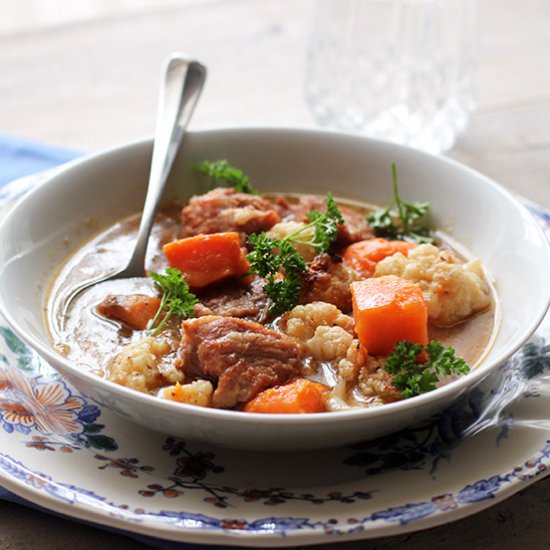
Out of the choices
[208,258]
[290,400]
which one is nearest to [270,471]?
[290,400]

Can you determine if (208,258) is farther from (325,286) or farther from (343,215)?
(343,215)

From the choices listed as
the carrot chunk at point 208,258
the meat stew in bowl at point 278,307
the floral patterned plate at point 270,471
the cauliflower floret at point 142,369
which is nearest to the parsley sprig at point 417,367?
the meat stew in bowl at point 278,307

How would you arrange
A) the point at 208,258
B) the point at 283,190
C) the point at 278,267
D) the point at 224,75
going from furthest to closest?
the point at 224,75
the point at 283,190
the point at 208,258
the point at 278,267

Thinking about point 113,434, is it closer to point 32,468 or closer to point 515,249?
point 32,468

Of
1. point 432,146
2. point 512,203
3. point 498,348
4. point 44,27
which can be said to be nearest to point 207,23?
point 44,27

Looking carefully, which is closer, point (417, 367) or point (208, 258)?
point (417, 367)

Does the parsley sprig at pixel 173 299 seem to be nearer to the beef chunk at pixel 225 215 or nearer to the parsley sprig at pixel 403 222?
the beef chunk at pixel 225 215

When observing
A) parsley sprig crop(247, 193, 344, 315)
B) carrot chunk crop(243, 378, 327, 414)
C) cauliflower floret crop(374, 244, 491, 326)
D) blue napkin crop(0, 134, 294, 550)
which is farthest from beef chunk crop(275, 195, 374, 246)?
blue napkin crop(0, 134, 294, 550)
